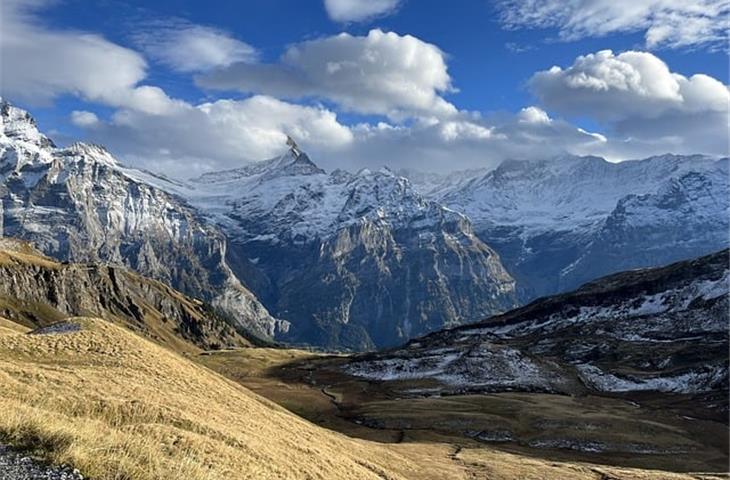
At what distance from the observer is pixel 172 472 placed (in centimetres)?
2047

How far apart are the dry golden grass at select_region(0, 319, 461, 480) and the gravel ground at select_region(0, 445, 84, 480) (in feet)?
1.39

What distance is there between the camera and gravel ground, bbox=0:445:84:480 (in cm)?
1813

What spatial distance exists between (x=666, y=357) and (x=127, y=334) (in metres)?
147

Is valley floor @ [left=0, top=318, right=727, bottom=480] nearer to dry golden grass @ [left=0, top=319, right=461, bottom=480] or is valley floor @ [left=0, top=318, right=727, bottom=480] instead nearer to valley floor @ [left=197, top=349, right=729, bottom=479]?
dry golden grass @ [left=0, top=319, right=461, bottom=480]

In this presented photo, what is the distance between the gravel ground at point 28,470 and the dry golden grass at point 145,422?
16.7 inches

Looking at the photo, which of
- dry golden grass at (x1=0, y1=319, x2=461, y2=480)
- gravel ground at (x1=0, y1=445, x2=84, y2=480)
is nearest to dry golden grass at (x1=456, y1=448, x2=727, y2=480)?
dry golden grass at (x1=0, y1=319, x2=461, y2=480)

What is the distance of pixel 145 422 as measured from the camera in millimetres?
31188

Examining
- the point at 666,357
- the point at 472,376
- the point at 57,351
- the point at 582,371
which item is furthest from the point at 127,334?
the point at 666,357

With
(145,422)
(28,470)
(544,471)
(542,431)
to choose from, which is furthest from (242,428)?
(542,431)

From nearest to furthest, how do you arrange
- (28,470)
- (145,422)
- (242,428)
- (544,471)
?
(28,470)
(145,422)
(242,428)
(544,471)

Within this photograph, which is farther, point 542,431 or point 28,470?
point 542,431

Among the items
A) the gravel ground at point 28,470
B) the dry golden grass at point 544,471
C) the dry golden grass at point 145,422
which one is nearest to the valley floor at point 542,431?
the dry golden grass at point 544,471

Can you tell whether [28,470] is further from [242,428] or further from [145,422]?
[242,428]

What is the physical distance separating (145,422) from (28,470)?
507 inches
